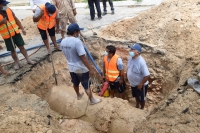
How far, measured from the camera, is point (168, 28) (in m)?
6.30

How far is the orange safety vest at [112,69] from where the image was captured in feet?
16.3

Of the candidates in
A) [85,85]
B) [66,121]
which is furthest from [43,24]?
[66,121]

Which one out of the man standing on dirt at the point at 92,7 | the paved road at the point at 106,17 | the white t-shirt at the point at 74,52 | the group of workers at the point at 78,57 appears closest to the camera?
the white t-shirt at the point at 74,52

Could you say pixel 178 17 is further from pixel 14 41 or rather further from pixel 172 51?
pixel 14 41

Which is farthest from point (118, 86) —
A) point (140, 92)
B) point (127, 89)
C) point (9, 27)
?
point (9, 27)

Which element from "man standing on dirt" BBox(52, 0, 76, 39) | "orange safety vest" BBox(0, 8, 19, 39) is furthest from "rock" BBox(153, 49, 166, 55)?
"orange safety vest" BBox(0, 8, 19, 39)

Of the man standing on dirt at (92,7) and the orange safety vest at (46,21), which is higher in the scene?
the orange safety vest at (46,21)

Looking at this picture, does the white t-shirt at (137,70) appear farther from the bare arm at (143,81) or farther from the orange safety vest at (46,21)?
the orange safety vest at (46,21)

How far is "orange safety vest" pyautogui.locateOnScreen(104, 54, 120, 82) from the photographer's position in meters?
4.96

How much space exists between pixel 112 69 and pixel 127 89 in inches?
55.4

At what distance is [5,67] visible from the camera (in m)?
5.66

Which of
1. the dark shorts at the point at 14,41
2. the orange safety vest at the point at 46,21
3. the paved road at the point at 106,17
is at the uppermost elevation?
the orange safety vest at the point at 46,21

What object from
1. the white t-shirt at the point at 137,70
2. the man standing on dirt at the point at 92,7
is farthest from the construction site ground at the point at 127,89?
the white t-shirt at the point at 137,70

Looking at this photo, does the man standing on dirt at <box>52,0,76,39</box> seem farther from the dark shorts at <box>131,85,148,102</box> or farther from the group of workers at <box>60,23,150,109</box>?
the dark shorts at <box>131,85,148,102</box>
